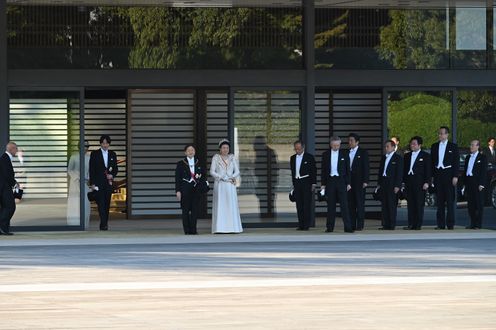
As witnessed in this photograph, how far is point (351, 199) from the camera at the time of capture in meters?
26.1

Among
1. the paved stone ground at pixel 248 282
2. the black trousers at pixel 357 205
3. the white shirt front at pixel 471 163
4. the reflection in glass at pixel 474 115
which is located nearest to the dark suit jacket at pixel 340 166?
the black trousers at pixel 357 205

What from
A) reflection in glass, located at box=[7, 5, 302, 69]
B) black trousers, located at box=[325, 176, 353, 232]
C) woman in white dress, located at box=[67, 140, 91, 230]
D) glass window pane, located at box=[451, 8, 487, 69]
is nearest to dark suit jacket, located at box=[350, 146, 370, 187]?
black trousers, located at box=[325, 176, 353, 232]

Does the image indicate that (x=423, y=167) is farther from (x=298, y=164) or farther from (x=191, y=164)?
(x=191, y=164)

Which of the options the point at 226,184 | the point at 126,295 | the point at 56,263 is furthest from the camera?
the point at 226,184

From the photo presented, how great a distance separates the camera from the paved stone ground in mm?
13078

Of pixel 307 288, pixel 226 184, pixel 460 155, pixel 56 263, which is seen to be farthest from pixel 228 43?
pixel 307 288

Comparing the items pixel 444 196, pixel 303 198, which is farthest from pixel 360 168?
pixel 444 196

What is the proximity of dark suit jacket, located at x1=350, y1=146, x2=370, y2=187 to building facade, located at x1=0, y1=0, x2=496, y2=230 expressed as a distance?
42.7 inches

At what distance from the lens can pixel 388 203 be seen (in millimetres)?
26266

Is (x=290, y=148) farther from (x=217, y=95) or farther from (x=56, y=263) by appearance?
(x=56, y=263)

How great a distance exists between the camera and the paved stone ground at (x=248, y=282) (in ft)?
42.9

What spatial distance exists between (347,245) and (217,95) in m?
6.53

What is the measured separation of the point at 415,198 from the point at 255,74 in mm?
3734

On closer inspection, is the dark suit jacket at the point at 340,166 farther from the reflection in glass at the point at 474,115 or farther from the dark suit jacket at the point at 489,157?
the dark suit jacket at the point at 489,157
